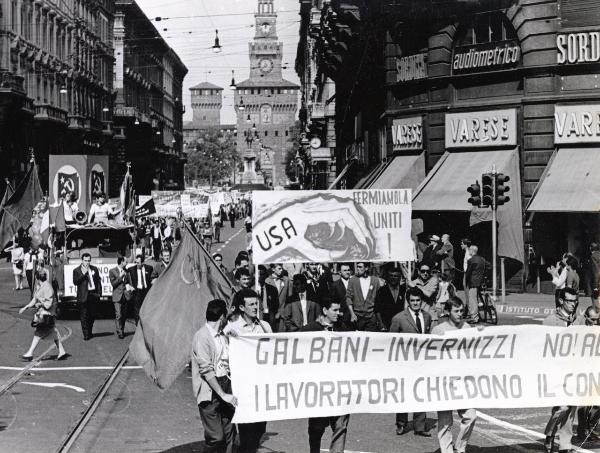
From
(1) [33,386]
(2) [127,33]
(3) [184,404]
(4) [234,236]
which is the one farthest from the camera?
(2) [127,33]

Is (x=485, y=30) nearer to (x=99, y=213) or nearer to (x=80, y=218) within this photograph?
(x=99, y=213)

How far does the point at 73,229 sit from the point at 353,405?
54.1ft

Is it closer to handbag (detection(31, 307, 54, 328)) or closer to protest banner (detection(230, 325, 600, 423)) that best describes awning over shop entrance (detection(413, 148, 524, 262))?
handbag (detection(31, 307, 54, 328))

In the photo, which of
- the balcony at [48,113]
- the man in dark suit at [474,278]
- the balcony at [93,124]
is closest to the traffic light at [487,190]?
the man in dark suit at [474,278]

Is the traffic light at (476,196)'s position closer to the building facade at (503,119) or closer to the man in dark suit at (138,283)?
the building facade at (503,119)

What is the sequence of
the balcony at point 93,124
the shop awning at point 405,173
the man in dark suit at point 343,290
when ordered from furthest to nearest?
the balcony at point 93,124
the shop awning at point 405,173
the man in dark suit at point 343,290

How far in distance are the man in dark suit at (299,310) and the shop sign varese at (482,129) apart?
53.3 feet

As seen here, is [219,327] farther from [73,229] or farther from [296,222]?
[73,229]

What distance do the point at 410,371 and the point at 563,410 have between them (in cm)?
156

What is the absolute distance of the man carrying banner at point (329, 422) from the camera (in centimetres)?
923

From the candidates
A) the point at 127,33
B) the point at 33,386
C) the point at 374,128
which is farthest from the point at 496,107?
the point at 127,33

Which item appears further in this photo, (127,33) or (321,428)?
(127,33)

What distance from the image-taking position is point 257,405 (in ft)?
29.5

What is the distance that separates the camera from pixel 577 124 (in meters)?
26.4
